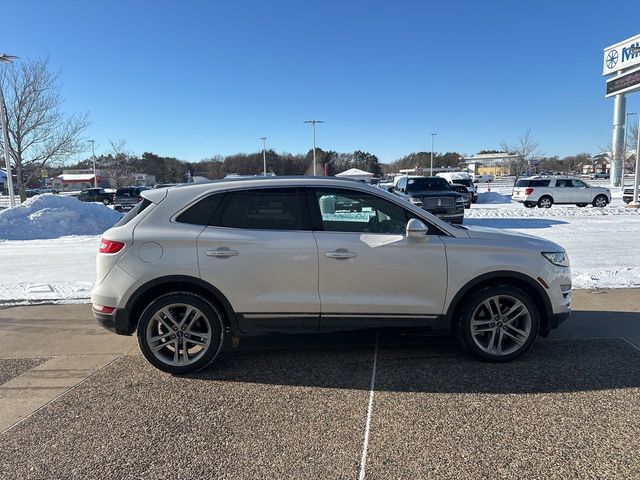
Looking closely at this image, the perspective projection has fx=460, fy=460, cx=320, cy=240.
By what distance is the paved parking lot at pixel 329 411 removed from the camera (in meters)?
2.88

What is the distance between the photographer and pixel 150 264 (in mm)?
4062

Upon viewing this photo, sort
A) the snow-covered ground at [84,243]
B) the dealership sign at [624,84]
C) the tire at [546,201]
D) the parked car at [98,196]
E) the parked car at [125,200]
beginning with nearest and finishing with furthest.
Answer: the snow-covered ground at [84,243] → the tire at [546,201] → the parked car at [125,200] → the parked car at [98,196] → the dealership sign at [624,84]

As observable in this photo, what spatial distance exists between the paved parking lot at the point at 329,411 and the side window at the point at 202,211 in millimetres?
1412

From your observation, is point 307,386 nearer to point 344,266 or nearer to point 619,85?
point 344,266

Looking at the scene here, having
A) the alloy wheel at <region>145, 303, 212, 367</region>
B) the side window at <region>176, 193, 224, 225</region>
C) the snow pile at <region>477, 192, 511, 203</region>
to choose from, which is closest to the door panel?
the side window at <region>176, 193, 224, 225</region>

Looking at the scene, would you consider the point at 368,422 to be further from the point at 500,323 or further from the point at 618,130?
the point at 618,130

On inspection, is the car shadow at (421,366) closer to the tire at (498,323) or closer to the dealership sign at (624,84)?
the tire at (498,323)

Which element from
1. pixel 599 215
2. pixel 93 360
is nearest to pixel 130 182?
pixel 599 215

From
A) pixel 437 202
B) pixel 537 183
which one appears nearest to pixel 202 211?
pixel 437 202

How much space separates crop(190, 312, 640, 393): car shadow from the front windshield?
12.4m

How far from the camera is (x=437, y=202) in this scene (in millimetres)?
15141

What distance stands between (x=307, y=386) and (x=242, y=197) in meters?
1.80

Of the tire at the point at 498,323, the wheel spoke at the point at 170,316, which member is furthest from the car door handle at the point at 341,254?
the wheel spoke at the point at 170,316

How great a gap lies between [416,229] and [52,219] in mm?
15804
